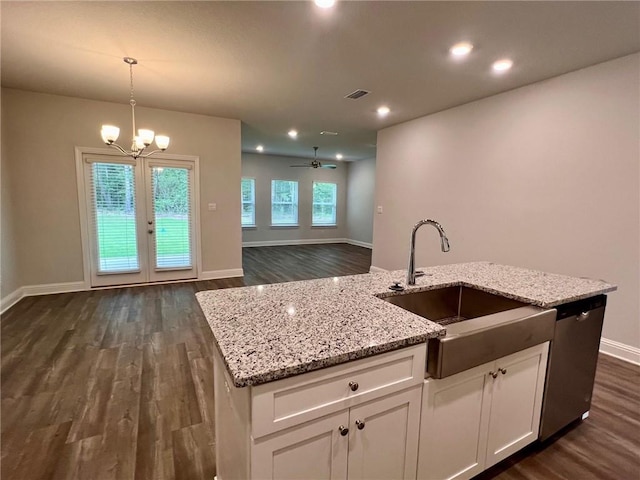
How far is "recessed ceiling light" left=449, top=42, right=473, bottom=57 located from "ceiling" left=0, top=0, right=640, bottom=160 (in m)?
0.07

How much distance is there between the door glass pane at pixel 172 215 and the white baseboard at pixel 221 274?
350 millimetres

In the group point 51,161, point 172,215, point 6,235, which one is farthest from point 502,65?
point 6,235

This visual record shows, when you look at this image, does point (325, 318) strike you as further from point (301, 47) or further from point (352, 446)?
point (301, 47)

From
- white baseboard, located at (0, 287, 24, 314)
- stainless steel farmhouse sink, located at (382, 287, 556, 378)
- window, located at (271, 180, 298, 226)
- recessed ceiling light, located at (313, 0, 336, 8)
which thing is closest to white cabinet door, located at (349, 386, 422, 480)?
stainless steel farmhouse sink, located at (382, 287, 556, 378)

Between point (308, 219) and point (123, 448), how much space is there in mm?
8479

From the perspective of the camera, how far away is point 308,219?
998cm

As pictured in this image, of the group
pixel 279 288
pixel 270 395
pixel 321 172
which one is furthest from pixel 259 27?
pixel 321 172

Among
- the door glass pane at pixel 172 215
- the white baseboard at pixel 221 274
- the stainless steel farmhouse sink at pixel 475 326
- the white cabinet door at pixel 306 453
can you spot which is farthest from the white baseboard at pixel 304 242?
the white cabinet door at pixel 306 453

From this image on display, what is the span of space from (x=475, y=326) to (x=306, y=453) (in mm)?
842

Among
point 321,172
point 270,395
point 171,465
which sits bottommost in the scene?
point 171,465

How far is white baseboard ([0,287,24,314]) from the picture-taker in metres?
→ 3.69

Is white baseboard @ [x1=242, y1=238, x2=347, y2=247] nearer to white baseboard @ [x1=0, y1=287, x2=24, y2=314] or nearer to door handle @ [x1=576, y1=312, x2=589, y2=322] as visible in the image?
white baseboard @ [x1=0, y1=287, x2=24, y2=314]

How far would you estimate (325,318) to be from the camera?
1.30m

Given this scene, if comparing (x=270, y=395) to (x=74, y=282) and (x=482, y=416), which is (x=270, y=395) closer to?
(x=482, y=416)
